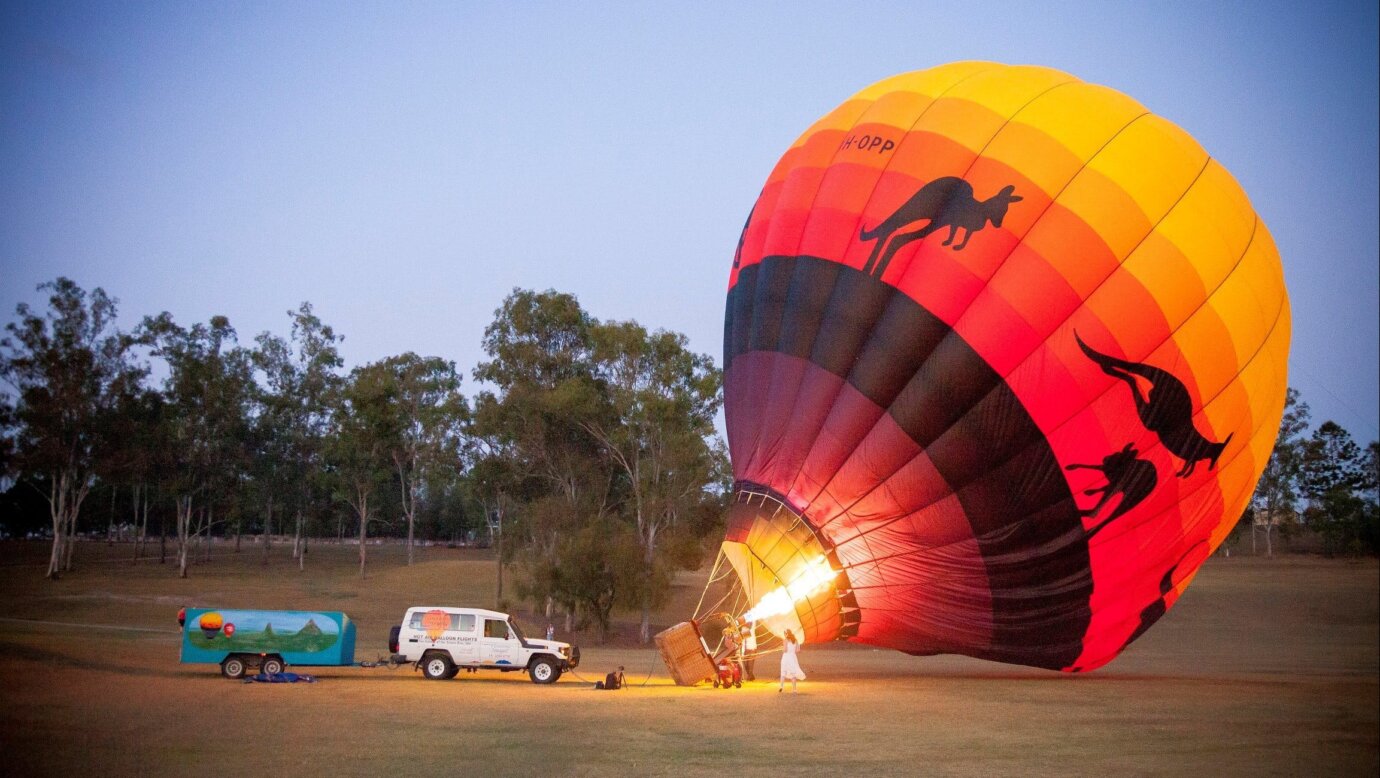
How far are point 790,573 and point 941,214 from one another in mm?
5242

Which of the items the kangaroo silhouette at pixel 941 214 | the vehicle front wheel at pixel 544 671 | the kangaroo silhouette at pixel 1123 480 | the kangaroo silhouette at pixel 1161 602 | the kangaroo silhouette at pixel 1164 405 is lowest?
the vehicle front wheel at pixel 544 671

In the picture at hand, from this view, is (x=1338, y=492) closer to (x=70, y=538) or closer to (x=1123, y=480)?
(x=1123, y=480)

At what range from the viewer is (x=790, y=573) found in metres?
14.6

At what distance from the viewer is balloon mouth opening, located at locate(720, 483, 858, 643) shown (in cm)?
1452

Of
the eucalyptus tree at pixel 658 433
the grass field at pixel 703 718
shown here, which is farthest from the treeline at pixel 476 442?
the grass field at pixel 703 718

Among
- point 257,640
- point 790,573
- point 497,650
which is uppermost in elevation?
point 790,573

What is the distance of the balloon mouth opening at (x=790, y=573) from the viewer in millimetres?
14523

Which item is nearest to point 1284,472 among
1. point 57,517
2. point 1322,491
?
point 1322,491

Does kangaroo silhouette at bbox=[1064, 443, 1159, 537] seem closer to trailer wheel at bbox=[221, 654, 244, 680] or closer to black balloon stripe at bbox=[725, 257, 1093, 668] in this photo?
black balloon stripe at bbox=[725, 257, 1093, 668]

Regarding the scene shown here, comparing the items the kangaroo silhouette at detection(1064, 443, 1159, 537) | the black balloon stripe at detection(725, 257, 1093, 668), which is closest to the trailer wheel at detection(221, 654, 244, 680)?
the black balloon stripe at detection(725, 257, 1093, 668)

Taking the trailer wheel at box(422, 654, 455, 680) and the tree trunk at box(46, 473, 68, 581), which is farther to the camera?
the tree trunk at box(46, 473, 68, 581)

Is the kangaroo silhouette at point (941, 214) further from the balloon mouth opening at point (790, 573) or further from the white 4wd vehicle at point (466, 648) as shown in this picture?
the white 4wd vehicle at point (466, 648)

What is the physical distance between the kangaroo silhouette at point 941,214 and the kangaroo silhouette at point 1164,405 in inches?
72.5

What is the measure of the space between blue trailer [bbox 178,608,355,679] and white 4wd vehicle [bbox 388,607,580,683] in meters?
1.26
